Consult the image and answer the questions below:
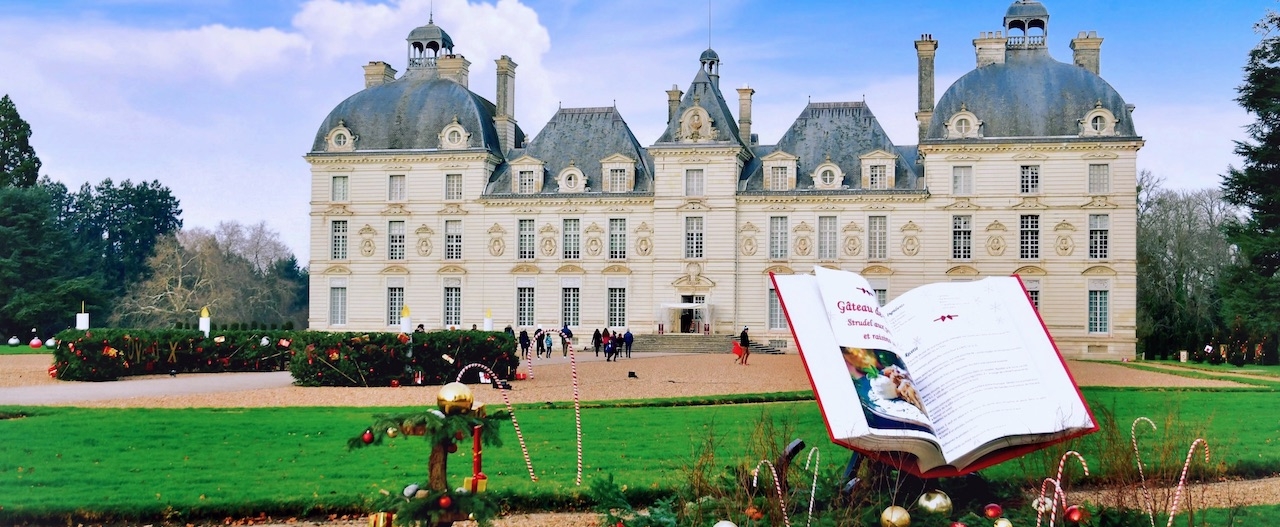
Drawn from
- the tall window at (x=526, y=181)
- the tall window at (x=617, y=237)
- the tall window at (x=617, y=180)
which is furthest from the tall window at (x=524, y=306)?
the tall window at (x=617, y=180)

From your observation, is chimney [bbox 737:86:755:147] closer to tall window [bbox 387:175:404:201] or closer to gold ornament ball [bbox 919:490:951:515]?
tall window [bbox 387:175:404:201]

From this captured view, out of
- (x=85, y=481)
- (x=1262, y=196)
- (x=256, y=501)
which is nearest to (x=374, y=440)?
(x=256, y=501)

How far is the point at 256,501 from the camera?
759 centimetres

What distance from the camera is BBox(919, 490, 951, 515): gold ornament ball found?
609 centimetres

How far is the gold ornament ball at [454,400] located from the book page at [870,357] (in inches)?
80.4

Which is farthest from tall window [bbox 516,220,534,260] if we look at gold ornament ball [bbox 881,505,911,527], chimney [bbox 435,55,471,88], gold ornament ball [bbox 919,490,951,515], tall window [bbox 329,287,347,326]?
gold ornament ball [bbox 881,505,911,527]

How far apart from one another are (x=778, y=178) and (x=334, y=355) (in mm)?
18717

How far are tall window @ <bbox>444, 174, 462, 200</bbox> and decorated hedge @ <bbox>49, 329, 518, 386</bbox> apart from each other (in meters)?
16.4

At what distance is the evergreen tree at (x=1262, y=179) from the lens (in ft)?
49.3

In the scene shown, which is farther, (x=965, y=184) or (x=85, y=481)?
(x=965, y=184)

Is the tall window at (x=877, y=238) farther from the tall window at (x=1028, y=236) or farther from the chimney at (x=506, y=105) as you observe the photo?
the chimney at (x=506, y=105)

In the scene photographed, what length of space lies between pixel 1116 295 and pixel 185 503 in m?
26.6

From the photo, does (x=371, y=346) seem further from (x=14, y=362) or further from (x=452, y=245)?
(x=452, y=245)

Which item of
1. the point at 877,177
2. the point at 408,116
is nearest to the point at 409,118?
the point at 408,116
